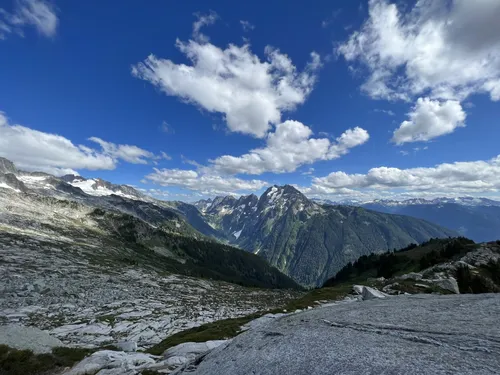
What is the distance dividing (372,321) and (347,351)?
398 cm

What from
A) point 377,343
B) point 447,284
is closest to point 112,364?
point 377,343

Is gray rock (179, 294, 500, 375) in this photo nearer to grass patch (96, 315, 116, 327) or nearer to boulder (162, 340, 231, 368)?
boulder (162, 340, 231, 368)

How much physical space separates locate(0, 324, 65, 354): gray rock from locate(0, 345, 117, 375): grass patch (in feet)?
4.78

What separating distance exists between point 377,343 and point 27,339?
3183 cm

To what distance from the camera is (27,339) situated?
2641cm

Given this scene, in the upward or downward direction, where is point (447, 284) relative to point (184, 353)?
upward

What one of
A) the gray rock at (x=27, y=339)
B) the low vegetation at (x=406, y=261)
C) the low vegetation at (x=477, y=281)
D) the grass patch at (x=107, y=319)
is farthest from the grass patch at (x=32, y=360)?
the low vegetation at (x=406, y=261)

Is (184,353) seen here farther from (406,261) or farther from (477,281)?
(406,261)

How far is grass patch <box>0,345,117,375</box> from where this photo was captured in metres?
21.0

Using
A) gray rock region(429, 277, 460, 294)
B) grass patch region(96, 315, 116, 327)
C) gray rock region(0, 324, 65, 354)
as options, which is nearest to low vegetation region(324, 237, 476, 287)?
gray rock region(429, 277, 460, 294)

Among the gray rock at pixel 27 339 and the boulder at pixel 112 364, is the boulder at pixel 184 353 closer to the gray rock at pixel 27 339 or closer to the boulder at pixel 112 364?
the boulder at pixel 112 364

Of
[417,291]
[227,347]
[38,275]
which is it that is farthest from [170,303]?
[227,347]

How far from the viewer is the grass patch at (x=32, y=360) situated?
20953mm

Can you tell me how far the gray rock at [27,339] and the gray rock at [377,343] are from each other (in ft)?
61.2
